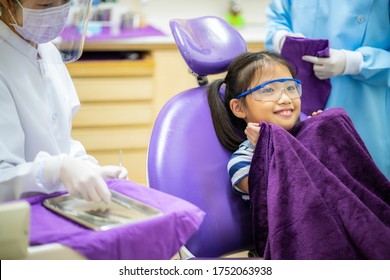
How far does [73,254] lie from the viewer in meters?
0.90

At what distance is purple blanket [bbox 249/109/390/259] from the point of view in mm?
1214

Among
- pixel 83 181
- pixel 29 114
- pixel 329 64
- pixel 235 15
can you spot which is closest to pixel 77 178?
pixel 83 181

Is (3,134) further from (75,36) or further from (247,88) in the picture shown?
(247,88)

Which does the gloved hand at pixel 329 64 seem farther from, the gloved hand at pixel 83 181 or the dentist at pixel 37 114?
the gloved hand at pixel 83 181

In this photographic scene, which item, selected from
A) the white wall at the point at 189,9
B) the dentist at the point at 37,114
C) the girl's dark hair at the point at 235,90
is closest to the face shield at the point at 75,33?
the dentist at the point at 37,114

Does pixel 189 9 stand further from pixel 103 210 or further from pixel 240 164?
pixel 103 210

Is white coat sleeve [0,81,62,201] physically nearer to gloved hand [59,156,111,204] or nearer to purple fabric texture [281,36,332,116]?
gloved hand [59,156,111,204]

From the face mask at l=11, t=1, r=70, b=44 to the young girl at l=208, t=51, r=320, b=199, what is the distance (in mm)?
601

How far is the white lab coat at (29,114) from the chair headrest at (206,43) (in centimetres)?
43

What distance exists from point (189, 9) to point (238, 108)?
219cm

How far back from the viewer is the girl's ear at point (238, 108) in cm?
164

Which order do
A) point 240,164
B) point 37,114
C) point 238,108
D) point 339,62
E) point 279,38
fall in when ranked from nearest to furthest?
point 37,114 → point 240,164 → point 238,108 → point 339,62 → point 279,38

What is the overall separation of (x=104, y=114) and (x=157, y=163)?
1686 millimetres

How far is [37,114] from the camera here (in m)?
1.20
